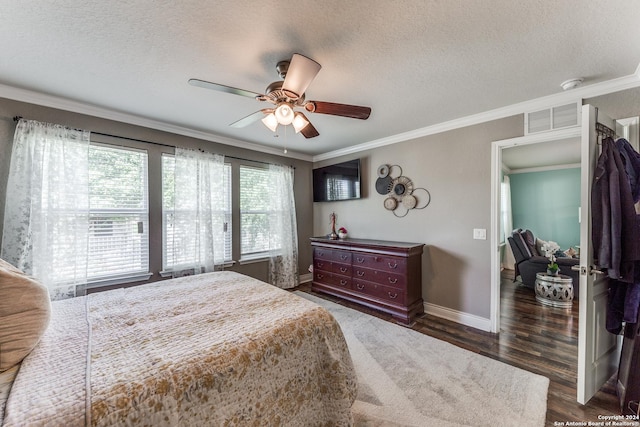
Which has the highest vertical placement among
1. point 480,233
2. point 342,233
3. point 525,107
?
point 525,107

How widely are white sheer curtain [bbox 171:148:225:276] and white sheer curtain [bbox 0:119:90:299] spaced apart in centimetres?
85

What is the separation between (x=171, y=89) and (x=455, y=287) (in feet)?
12.2

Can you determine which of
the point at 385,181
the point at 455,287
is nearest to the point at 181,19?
the point at 385,181

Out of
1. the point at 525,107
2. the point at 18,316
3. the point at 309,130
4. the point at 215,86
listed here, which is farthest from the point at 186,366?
the point at 525,107

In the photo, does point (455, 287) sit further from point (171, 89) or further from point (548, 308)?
point (171, 89)

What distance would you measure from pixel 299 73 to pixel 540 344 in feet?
10.8

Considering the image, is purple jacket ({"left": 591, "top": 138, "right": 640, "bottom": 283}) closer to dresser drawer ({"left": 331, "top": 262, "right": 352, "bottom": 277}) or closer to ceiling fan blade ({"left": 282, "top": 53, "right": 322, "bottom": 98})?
ceiling fan blade ({"left": 282, "top": 53, "right": 322, "bottom": 98})

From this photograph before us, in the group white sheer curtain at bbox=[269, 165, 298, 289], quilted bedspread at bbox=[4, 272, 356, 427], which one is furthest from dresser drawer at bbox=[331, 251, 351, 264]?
quilted bedspread at bbox=[4, 272, 356, 427]

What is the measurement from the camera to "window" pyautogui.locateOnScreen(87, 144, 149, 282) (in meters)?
2.61

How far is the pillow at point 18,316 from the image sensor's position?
978mm

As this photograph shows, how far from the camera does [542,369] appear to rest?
2.03 m

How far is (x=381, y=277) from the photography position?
10.4 ft

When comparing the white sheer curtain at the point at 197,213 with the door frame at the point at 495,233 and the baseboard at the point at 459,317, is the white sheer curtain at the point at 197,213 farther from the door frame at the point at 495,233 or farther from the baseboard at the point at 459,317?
the door frame at the point at 495,233

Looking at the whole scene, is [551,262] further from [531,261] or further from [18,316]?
[18,316]
